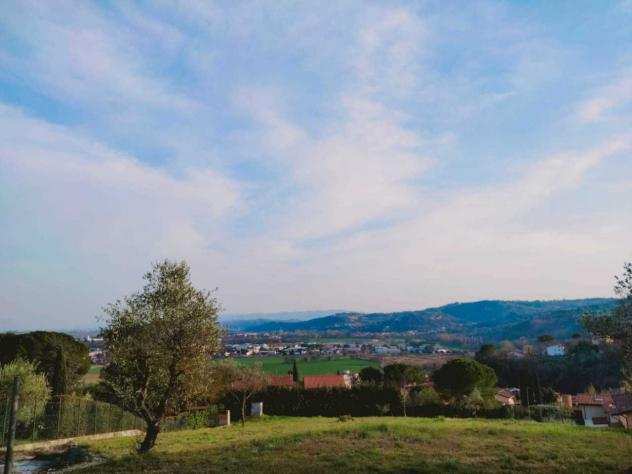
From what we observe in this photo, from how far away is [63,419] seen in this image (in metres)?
27.7

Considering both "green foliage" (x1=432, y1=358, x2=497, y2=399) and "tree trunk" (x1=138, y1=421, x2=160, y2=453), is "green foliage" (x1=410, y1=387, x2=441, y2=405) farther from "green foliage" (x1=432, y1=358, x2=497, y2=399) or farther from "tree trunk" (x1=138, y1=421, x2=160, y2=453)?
"tree trunk" (x1=138, y1=421, x2=160, y2=453)

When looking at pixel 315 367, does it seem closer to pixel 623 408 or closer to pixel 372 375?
pixel 372 375

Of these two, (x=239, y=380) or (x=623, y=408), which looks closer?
(x=623, y=408)

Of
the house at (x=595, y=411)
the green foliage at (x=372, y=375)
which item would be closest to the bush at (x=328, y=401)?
the house at (x=595, y=411)

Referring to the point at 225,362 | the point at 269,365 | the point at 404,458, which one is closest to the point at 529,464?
the point at 404,458

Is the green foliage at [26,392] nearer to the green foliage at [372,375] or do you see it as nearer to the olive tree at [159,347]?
the olive tree at [159,347]

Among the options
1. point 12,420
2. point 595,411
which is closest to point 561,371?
point 595,411

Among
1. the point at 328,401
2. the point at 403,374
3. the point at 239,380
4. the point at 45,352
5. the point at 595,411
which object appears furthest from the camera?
the point at 403,374

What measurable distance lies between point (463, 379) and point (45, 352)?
41.4 m

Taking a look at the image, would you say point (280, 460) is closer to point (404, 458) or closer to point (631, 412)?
point (404, 458)

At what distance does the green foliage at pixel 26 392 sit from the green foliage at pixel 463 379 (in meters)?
40.7

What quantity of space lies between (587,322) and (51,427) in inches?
1079

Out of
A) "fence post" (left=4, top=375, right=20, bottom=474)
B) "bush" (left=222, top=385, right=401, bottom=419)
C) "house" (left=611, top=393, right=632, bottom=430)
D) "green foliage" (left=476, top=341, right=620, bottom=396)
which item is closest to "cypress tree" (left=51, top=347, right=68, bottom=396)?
"bush" (left=222, top=385, right=401, bottom=419)

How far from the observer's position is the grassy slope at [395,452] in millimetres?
15859
